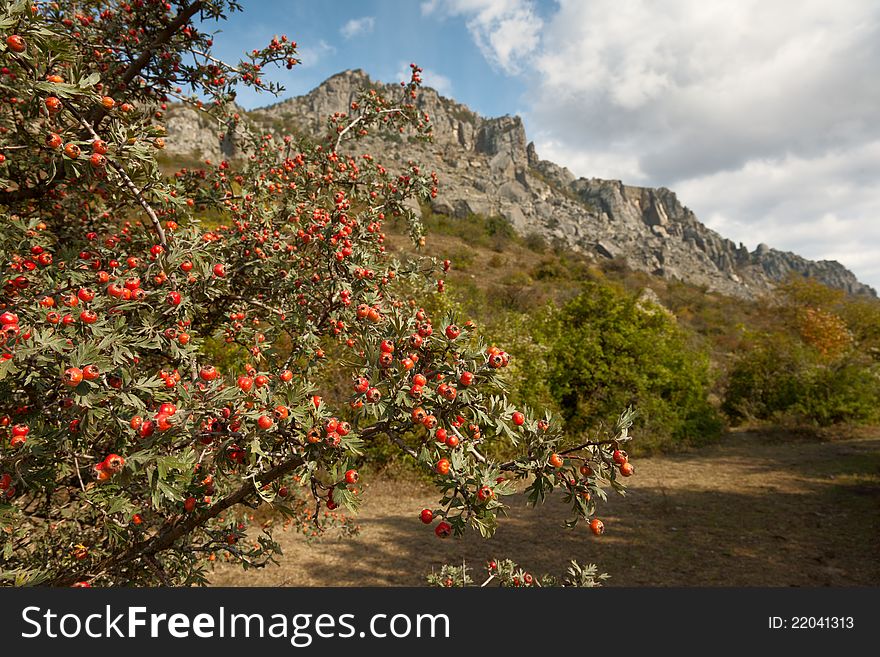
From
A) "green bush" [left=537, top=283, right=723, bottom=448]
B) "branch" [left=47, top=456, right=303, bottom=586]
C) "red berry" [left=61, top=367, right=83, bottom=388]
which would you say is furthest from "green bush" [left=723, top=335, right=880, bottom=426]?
"red berry" [left=61, top=367, right=83, bottom=388]

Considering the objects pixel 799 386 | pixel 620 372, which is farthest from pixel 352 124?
pixel 799 386

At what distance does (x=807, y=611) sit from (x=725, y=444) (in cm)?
1240

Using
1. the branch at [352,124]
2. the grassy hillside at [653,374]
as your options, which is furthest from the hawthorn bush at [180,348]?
the grassy hillside at [653,374]

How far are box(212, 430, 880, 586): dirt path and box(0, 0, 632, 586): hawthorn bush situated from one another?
4249 mm

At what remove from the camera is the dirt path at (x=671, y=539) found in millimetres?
6305

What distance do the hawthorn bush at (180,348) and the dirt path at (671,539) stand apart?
13.9 feet

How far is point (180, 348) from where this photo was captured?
2299 millimetres

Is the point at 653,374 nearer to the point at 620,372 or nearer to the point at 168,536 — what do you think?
the point at 620,372

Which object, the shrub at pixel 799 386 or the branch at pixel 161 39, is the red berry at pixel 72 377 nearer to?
the branch at pixel 161 39

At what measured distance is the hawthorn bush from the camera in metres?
1.71

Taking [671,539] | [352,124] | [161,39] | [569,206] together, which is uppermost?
[569,206]

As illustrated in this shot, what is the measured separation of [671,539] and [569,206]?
11237cm

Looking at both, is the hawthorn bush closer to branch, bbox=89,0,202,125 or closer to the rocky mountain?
branch, bbox=89,0,202,125

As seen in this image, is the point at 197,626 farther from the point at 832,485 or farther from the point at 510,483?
the point at 832,485
